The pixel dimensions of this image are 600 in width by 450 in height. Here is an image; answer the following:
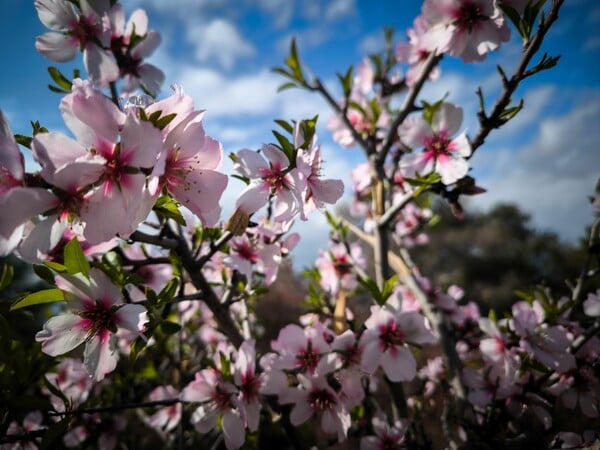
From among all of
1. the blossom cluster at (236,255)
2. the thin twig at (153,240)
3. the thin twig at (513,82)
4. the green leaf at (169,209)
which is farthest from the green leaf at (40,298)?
the thin twig at (513,82)

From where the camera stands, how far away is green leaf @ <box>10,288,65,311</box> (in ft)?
2.51

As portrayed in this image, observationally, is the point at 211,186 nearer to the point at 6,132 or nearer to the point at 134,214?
the point at 134,214

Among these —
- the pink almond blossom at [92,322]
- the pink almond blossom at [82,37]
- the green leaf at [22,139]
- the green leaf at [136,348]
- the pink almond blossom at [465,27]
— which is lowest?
the green leaf at [136,348]

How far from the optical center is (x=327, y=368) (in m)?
1.18

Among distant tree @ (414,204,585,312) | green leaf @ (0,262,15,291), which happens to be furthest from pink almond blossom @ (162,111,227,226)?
distant tree @ (414,204,585,312)

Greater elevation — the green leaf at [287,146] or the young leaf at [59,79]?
the young leaf at [59,79]

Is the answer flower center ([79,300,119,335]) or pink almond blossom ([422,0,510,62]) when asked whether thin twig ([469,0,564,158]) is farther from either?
flower center ([79,300,119,335])

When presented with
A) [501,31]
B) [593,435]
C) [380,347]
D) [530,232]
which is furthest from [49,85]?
[530,232]

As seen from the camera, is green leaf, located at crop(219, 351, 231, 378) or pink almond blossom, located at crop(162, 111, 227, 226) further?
green leaf, located at crop(219, 351, 231, 378)

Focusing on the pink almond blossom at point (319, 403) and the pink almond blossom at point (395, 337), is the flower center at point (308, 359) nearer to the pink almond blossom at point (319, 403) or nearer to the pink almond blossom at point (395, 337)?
the pink almond blossom at point (319, 403)

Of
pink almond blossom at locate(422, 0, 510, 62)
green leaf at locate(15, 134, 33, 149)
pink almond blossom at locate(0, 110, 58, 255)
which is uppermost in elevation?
pink almond blossom at locate(422, 0, 510, 62)

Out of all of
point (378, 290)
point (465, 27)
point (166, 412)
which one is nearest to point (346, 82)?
point (465, 27)

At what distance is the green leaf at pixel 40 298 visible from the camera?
2.51 feet

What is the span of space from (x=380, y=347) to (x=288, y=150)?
801 millimetres
